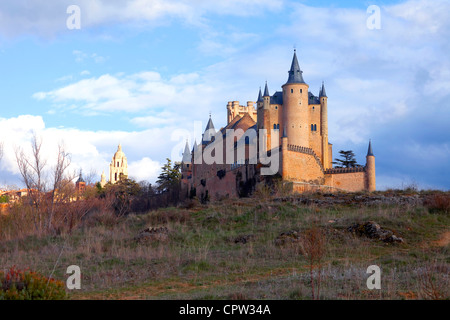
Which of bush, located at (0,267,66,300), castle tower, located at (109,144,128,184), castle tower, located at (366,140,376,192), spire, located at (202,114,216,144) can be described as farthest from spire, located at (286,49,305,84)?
castle tower, located at (109,144,128,184)

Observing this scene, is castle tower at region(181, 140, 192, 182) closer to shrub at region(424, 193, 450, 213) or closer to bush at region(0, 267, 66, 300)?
shrub at region(424, 193, 450, 213)

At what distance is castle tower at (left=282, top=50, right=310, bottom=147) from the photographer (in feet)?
172

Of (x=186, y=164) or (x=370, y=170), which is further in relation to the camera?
(x=186, y=164)

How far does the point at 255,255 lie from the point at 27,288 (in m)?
8.75

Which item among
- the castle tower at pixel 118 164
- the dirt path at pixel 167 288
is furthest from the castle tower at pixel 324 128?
the castle tower at pixel 118 164

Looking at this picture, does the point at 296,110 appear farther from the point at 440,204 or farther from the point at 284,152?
the point at 440,204

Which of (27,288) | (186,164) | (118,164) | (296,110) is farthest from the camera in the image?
(118,164)

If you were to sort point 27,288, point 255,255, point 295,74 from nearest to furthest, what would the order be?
1. point 27,288
2. point 255,255
3. point 295,74

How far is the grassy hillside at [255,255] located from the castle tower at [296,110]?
2638 centimetres

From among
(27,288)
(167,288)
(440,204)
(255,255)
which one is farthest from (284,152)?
(27,288)

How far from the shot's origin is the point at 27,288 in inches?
308

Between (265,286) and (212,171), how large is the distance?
48783 mm
